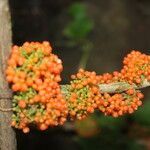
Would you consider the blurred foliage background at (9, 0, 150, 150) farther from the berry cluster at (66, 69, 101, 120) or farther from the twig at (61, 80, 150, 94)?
the berry cluster at (66, 69, 101, 120)

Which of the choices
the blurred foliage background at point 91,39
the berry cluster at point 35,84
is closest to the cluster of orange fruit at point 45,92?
the berry cluster at point 35,84

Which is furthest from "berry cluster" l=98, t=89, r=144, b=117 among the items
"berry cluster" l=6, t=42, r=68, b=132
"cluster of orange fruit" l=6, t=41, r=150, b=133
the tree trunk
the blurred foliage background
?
the blurred foliage background

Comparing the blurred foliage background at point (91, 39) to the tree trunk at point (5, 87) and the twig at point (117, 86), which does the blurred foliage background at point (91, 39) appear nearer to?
the twig at point (117, 86)

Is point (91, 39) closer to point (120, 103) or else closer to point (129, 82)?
point (129, 82)

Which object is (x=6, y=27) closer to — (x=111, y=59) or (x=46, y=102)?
(x=46, y=102)

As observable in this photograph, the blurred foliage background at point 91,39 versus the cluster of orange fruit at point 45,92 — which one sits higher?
the blurred foliage background at point 91,39

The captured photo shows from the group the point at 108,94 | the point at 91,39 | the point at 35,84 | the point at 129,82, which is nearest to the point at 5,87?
the point at 35,84
